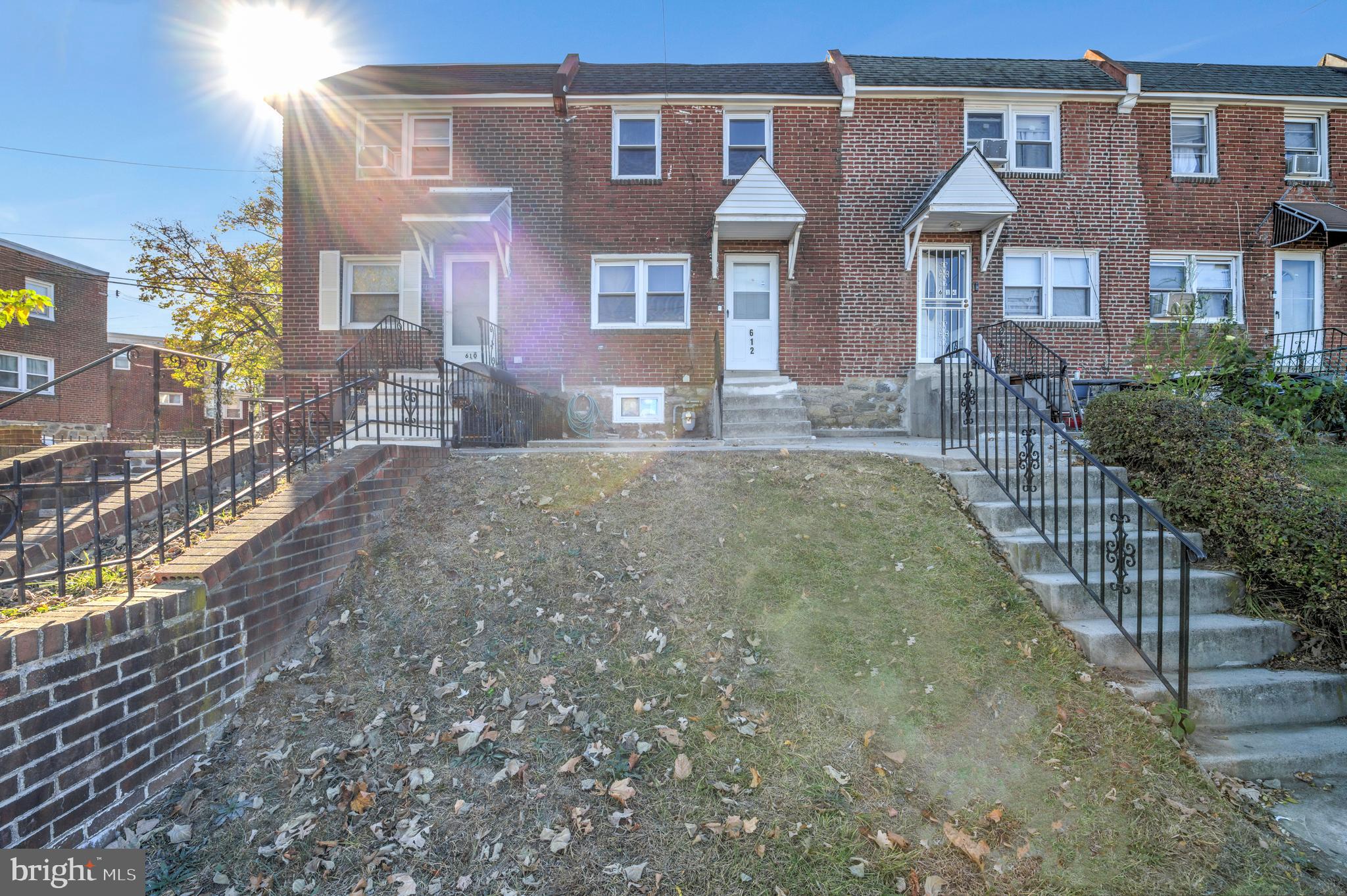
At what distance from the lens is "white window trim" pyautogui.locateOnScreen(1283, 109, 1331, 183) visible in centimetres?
1329

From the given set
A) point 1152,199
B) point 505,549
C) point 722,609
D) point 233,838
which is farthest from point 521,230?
point 1152,199

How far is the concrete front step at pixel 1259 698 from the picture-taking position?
373 cm

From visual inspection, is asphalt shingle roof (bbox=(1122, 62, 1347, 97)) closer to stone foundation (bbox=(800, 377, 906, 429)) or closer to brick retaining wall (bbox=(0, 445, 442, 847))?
stone foundation (bbox=(800, 377, 906, 429))

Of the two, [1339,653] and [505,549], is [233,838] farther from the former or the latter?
[1339,653]

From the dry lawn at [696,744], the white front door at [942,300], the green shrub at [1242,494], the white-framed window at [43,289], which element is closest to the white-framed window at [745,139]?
the white front door at [942,300]

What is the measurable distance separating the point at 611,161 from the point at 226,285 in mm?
15606

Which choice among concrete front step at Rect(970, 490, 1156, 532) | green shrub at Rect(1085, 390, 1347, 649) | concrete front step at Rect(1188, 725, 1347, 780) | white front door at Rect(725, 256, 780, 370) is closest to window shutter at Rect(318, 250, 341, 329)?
white front door at Rect(725, 256, 780, 370)

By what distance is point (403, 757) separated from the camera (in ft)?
11.6

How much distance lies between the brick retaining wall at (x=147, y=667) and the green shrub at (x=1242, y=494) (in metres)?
6.62

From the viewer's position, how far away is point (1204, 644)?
4.12 meters

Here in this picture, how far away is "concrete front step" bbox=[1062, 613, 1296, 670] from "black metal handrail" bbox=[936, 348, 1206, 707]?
5 centimetres

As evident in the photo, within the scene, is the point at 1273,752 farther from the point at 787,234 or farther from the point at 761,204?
the point at 787,234

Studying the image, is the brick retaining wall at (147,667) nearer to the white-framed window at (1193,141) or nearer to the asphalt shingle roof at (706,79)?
the asphalt shingle roof at (706,79)

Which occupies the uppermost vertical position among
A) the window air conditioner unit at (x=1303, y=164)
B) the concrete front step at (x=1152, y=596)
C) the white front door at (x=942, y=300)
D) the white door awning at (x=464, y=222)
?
the window air conditioner unit at (x=1303, y=164)
